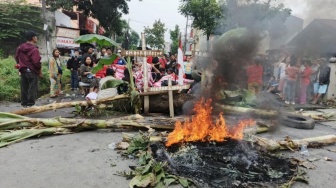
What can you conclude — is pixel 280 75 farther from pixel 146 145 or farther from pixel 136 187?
pixel 136 187

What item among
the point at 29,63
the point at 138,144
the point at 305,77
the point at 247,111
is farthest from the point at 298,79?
the point at 29,63

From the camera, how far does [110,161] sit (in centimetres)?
438

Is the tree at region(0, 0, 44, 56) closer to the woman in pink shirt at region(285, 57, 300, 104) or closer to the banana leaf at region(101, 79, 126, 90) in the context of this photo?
the banana leaf at region(101, 79, 126, 90)

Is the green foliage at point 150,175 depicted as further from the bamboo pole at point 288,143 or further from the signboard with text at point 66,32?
the signboard with text at point 66,32

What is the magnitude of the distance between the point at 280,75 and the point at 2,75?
12.4 metres

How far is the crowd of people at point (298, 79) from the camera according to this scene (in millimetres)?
11023

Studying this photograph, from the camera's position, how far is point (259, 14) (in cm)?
757

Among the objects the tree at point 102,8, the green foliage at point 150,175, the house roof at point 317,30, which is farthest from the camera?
the tree at point 102,8

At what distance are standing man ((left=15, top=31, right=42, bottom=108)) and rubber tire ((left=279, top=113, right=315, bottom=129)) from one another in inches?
280

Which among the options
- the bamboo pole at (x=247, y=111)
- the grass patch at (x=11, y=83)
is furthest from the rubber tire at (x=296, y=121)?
the grass patch at (x=11, y=83)

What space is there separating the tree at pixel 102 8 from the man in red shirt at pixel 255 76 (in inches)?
742

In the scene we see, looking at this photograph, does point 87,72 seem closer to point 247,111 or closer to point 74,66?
point 74,66

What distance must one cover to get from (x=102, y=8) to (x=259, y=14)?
19.9 meters

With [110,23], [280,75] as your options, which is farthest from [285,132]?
[110,23]
